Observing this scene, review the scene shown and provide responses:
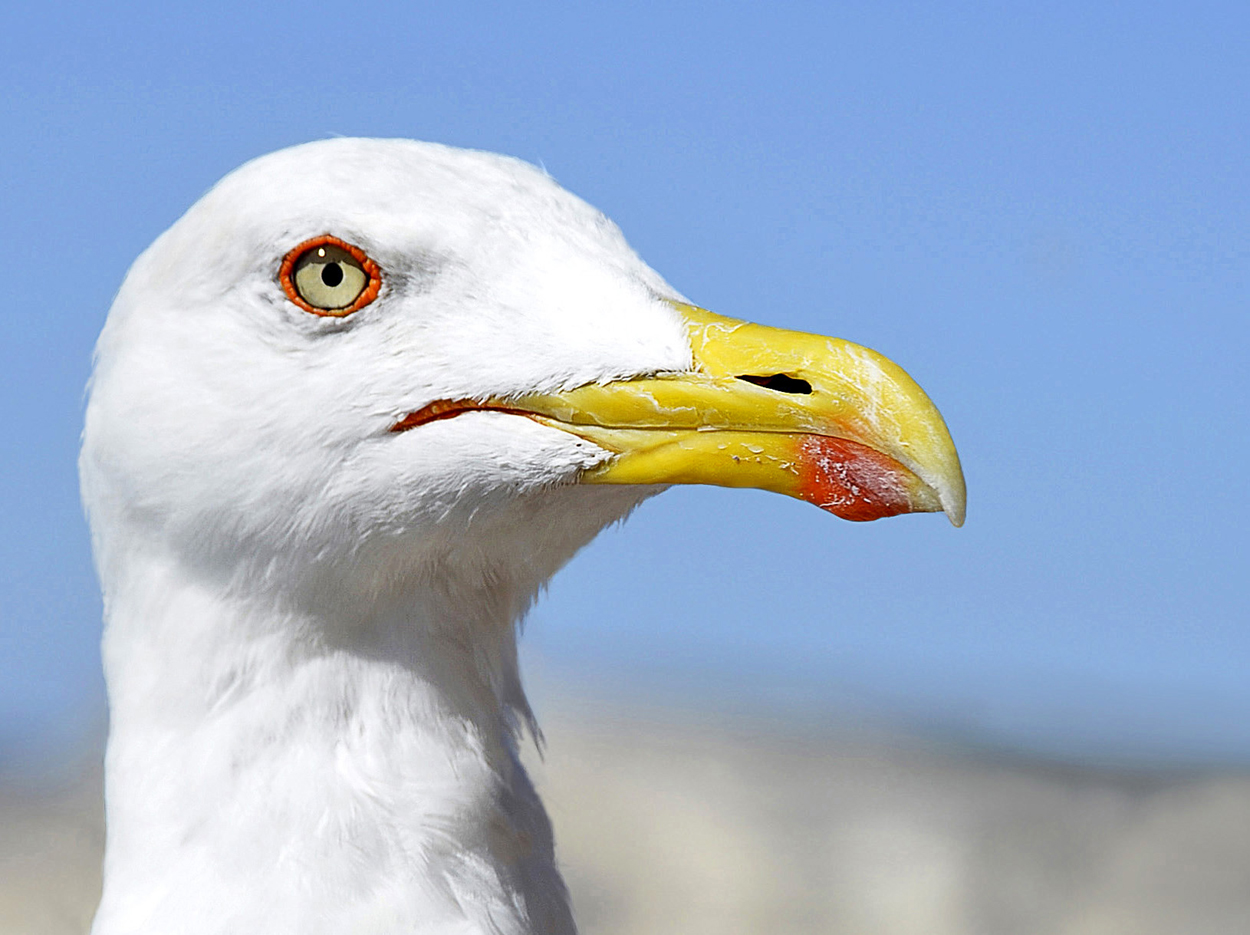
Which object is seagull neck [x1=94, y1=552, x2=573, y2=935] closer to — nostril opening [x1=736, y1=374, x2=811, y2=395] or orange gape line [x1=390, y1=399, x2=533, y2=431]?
orange gape line [x1=390, y1=399, x2=533, y2=431]

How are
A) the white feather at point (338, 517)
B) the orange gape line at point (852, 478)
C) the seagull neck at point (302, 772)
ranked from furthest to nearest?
the seagull neck at point (302, 772) → the white feather at point (338, 517) → the orange gape line at point (852, 478)

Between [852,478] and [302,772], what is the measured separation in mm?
1522

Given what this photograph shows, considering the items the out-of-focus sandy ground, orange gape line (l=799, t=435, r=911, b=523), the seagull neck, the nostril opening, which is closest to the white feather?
the seagull neck

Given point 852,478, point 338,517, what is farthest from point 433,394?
point 852,478

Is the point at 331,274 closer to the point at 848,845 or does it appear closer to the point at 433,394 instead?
the point at 433,394

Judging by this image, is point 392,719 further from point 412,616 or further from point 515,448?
point 515,448

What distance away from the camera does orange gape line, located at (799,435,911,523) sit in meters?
3.15

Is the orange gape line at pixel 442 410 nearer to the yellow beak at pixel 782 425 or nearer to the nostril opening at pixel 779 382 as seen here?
the yellow beak at pixel 782 425

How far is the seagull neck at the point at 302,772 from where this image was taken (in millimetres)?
3430

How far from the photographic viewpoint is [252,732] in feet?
11.5

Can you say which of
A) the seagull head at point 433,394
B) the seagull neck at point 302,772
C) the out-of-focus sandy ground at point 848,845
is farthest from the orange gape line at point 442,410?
the out-of-focus sandy ground at point 848,845

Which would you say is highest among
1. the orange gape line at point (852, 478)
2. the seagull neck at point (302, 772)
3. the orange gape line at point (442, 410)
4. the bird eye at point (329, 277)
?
the bird eye at point (329, 277)

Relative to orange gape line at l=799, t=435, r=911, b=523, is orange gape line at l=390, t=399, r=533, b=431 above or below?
above

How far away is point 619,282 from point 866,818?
16141mm
